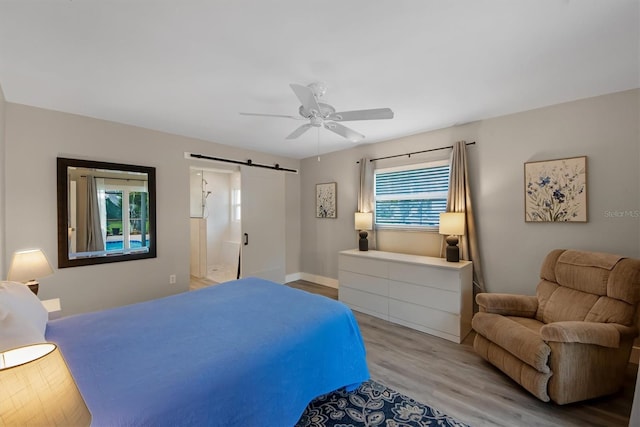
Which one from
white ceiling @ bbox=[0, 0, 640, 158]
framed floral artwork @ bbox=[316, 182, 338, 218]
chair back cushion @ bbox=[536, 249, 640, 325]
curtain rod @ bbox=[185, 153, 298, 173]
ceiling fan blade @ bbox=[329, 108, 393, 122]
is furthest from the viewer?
framed floral artwork @ bbox=[316, 182, 338, 218]

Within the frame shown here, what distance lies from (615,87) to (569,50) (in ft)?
3.60

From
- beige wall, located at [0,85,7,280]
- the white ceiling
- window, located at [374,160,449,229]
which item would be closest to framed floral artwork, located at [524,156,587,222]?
the white ceiling

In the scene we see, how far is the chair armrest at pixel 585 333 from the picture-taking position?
6.17 ft

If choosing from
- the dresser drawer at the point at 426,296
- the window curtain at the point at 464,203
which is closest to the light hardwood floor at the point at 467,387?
the dresser drawer at the point at 426,296

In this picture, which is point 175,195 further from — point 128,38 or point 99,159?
point 128,38

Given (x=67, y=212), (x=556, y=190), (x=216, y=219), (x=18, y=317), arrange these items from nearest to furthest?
1. (x=18, y=317)
2. (x=556, y=190)
3. (x=67, y=212)
4. (x=216, y=219)

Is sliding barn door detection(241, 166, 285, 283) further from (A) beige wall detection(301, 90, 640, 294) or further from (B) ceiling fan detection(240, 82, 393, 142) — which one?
(B) ceiling fan detection(240, 82, 393, 142)

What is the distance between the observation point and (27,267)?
7.13 feet

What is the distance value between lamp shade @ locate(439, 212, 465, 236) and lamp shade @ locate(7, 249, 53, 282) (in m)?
3.98

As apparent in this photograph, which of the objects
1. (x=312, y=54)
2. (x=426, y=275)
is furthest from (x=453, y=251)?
(x=312, y=54)

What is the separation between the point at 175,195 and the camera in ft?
12.6

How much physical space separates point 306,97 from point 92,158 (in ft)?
9.31

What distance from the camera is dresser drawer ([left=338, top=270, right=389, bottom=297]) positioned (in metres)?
3.57

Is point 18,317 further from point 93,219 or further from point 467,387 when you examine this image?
point 467,387
